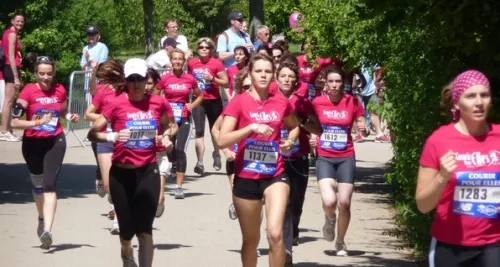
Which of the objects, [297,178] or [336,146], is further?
[336,146]

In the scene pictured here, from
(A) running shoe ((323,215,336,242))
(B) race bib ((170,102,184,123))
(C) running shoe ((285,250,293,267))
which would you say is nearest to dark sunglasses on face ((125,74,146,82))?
(C) running shoe ((285,250,293,267))

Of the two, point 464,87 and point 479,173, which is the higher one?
point 464,87

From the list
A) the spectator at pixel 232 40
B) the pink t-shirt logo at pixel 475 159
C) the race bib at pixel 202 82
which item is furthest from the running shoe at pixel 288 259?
the spectator at pixel 232 40

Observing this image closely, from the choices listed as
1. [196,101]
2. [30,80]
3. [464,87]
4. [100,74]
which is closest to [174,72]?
[196,101]

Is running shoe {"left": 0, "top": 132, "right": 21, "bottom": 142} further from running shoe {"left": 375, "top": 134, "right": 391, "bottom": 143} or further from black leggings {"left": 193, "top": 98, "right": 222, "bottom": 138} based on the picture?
running shoe {"left": 375, "top": 134, "right": 391, "bottom": 143}

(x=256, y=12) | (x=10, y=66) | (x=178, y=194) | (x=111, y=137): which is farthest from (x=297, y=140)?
(x=256, y=12)

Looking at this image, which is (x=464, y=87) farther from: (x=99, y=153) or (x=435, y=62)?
(x=99, y=153)

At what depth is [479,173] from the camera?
643cm

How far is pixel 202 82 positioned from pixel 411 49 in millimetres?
7285

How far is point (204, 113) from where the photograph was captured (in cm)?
1791

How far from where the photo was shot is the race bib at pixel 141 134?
31.5 ft

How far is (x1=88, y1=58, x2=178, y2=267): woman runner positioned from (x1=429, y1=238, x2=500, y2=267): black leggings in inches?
130

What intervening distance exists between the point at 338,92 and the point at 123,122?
2.78 metres

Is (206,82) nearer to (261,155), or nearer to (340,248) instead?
(340,248)
